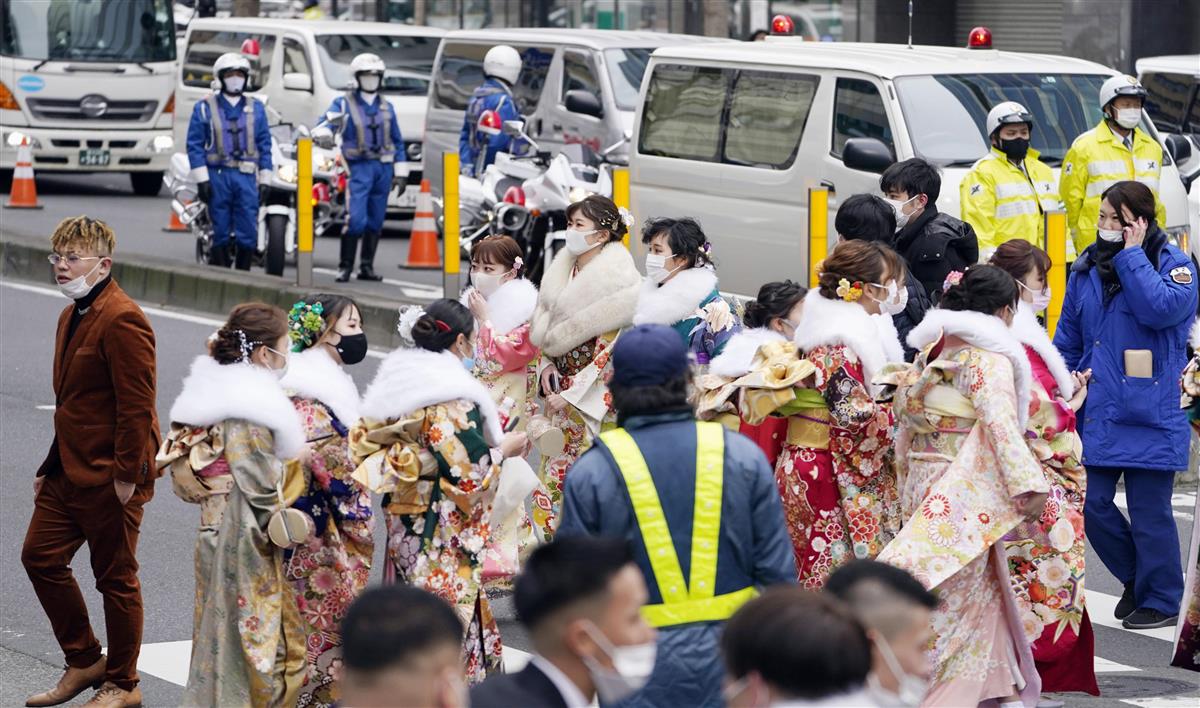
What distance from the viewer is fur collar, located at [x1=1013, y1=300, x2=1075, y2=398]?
649 centimetres

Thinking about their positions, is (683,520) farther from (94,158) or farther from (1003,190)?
(94,158)

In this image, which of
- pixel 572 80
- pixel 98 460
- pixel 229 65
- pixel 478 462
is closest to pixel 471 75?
pixel 572 80

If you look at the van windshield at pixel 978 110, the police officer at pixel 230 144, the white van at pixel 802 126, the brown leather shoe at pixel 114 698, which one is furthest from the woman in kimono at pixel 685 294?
the police officer at pixel 230 144

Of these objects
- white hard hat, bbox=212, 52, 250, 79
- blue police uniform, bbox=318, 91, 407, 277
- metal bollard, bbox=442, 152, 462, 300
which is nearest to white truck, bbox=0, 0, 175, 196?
white hard hat, bbox=212, 52, 250, 79

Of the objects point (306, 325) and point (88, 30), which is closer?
point (306, 325)

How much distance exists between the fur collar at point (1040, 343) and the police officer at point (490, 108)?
350 inches

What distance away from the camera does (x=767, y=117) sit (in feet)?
41.1

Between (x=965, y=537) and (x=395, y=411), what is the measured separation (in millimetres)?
1762

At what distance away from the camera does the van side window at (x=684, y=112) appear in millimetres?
Result: 12922

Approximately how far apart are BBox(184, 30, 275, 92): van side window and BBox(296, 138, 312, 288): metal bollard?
5.16 meters

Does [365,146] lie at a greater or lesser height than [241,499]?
greater

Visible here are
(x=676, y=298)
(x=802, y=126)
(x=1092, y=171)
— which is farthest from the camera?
(x=802, y=126)

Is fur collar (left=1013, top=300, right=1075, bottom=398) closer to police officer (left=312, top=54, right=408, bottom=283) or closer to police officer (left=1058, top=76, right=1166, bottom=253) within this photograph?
police officer (left=1058, top=76, right=1166, bottom=253)

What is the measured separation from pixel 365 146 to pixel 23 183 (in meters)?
6.95
